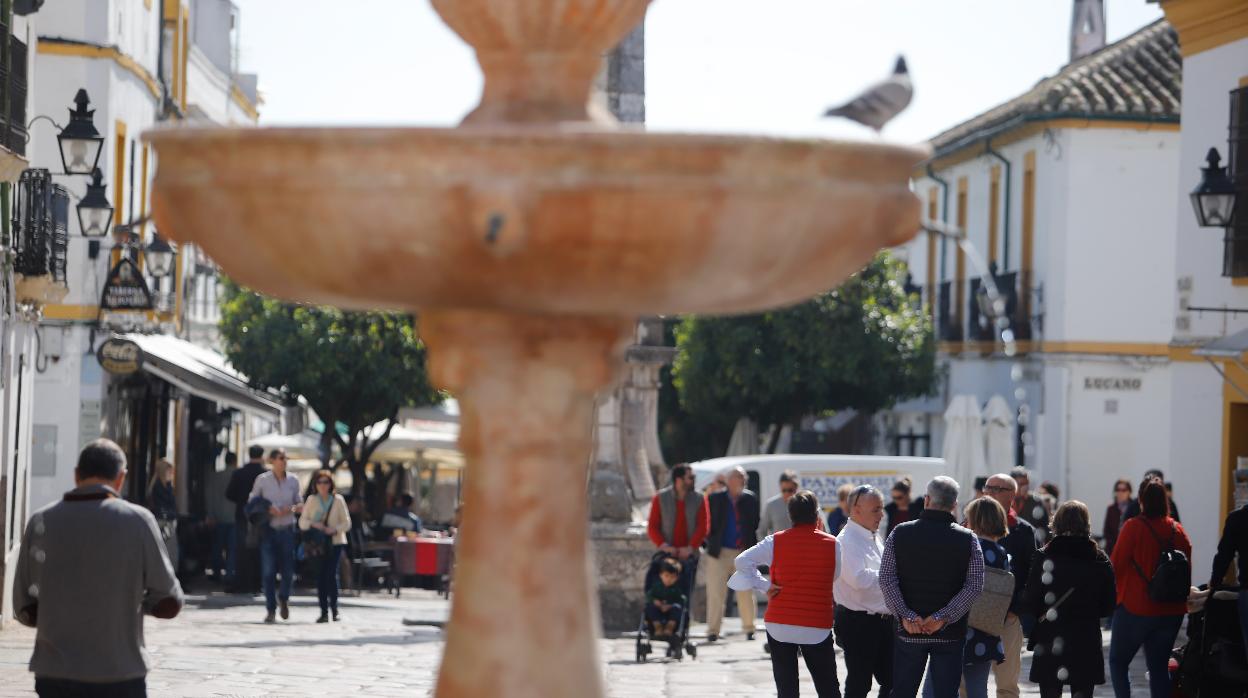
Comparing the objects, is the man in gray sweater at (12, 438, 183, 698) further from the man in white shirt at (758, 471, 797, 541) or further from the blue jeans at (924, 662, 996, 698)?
the man in white shirt at (758, 471, 797, 541)

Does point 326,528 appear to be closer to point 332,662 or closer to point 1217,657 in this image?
point 332,662

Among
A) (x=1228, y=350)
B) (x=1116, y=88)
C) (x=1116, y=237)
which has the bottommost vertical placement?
(x=1228, y=350)

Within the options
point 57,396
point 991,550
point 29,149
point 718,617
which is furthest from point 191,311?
point 991,550

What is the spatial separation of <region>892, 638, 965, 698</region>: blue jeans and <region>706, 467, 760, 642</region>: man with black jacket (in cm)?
907

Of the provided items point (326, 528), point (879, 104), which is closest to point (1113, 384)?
point (326, 528)

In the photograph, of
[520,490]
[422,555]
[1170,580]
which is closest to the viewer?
[520,490]

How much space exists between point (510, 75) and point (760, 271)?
93 cm

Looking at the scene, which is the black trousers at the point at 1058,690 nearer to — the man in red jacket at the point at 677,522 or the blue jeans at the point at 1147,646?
the blue jeans at the point at 1147,646

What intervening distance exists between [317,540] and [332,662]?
4.09 metres

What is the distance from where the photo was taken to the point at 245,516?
2223 centimetres

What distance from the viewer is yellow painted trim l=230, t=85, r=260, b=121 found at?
156 feet

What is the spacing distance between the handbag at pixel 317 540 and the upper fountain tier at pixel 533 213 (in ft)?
48.2

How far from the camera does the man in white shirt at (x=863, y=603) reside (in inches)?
432

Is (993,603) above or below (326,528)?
above
